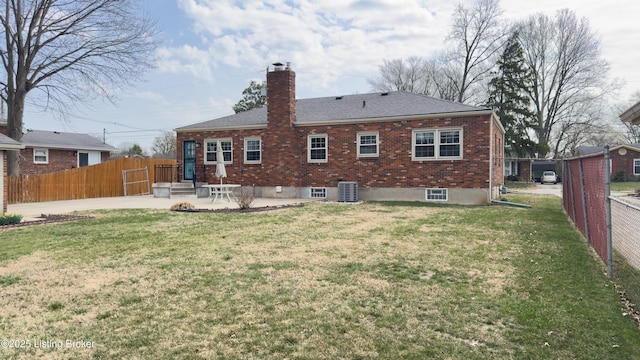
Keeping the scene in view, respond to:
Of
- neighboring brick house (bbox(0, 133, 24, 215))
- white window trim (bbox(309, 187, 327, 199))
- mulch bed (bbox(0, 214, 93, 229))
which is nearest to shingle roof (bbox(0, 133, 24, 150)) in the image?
neighboring brick house (bbox(0, 133, 24, 215))

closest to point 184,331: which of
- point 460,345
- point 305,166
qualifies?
point 460,345

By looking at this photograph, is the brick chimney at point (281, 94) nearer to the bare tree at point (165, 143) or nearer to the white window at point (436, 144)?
the white window at point (436, 144)

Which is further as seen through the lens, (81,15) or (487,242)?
(81,15)

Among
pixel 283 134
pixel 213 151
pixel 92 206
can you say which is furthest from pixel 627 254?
pixel 213 151

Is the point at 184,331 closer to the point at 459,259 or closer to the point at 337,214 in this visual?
the point at 459,259

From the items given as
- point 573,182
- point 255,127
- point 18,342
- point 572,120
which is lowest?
point 18,342

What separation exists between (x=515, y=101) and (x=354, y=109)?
25.5m

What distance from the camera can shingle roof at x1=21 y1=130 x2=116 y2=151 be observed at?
26.6 meters

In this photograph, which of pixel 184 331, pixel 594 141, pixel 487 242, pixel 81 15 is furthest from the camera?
pixel 594 141

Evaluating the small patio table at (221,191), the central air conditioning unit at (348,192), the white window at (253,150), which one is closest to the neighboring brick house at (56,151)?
the small patio table at (221,191)

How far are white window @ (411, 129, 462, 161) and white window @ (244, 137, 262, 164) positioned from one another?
7191 millimetres

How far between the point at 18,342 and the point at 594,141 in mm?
60084

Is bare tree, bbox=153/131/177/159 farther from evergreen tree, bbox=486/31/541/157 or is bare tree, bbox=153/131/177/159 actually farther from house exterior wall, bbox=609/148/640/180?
house exterior wall, bbox=609/148/640/180

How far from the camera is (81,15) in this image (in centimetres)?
2017
